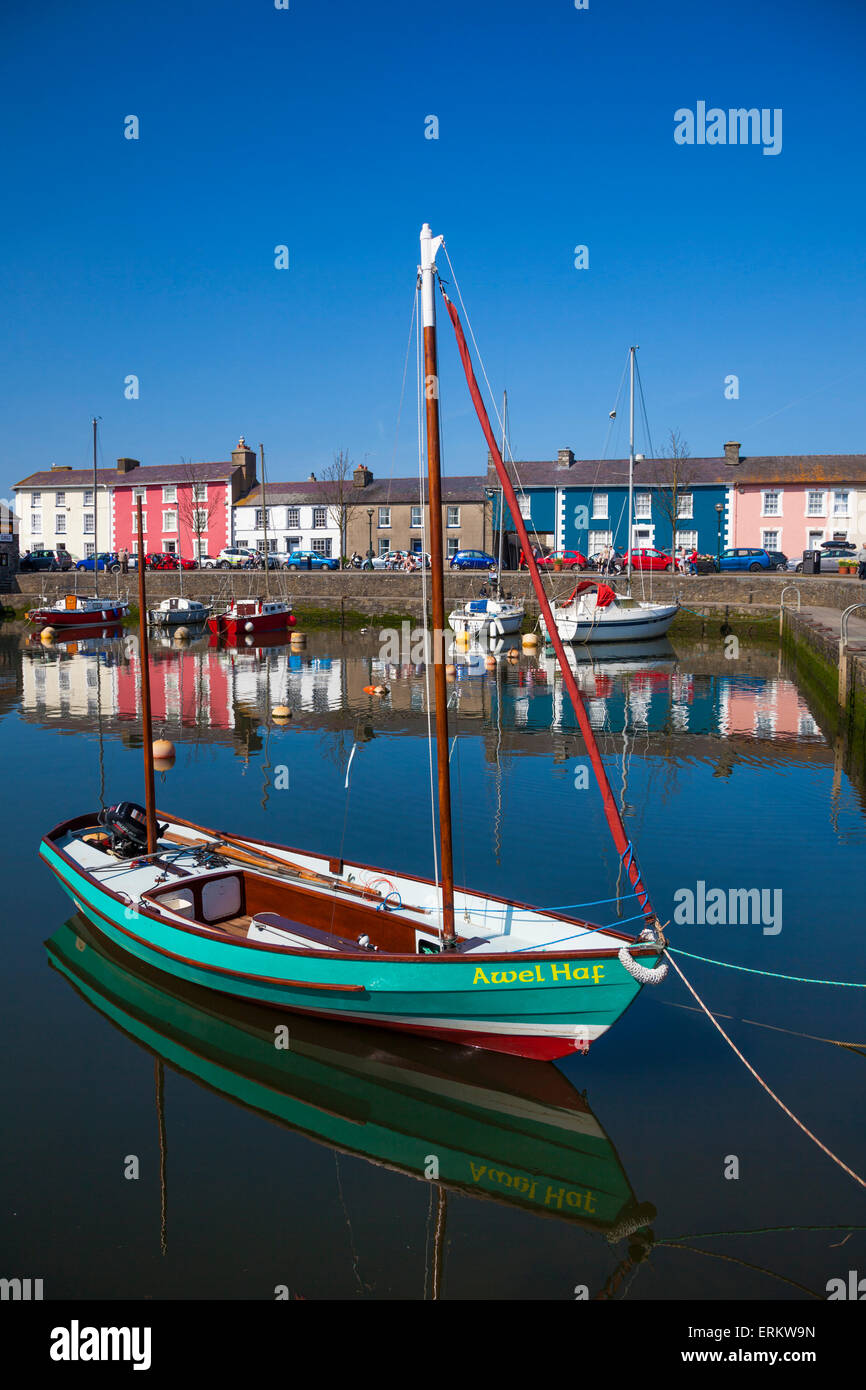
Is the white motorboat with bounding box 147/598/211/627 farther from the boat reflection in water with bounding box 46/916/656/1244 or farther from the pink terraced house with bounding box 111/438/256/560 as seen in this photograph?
the boat reflection in water with bounding box 46/916/656/1244

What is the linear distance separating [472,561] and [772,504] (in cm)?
1848

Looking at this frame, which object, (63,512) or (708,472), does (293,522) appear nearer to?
(63,512)

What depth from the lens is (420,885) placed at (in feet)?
35.3

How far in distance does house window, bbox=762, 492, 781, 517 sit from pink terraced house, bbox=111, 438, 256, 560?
3669 cm

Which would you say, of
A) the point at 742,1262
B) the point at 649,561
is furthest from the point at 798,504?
the point at 742,1262

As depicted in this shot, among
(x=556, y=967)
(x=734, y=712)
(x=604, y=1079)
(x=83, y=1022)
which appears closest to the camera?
(x=556, y=967)

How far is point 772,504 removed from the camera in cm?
6031

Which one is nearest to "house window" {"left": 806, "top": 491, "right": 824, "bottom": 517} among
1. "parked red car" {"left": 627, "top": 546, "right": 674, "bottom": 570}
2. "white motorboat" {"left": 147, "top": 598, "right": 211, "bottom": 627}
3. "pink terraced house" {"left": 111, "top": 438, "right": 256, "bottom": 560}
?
"parked red car" {"left": 627, "top": 546, "right": 674, "bottom": 570}

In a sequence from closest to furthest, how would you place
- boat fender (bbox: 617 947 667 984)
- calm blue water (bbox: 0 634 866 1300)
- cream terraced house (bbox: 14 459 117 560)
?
calm blue water (bbox: 0 634 866 1300) < boat fender (bbox: 617 947 667 984) < cream terraced house (bbox: 14 459 117 560)

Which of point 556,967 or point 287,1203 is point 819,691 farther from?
point 287,1203

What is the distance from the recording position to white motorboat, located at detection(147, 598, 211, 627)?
171ft
